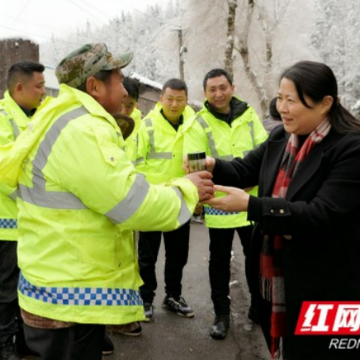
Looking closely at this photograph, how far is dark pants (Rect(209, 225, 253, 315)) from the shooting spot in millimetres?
3812

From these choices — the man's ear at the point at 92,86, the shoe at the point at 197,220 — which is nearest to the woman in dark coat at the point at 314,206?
the man's ear at the point at 92,86

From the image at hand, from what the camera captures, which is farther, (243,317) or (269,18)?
(269,18)

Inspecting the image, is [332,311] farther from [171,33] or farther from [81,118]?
[171,33]

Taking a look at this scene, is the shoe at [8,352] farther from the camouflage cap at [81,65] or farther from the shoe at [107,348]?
the camouflage cap at [81,65]

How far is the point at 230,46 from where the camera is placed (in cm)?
1606

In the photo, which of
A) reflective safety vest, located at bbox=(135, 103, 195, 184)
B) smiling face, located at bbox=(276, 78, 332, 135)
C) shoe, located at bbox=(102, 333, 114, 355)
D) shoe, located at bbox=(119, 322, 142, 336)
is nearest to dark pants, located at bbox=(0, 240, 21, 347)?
shoe, located at bbox=(102, 333, 114, 355)

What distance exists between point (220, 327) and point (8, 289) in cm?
182

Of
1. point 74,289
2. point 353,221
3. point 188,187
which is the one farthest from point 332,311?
point 74,289

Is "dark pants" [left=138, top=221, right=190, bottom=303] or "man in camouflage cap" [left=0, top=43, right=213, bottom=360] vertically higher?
"man in camouflage cap" [left=0, top=43, right=213, bottom=360]

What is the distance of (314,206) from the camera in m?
2.00

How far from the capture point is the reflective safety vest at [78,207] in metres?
1.84

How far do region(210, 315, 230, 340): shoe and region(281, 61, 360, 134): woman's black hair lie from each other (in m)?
2.30

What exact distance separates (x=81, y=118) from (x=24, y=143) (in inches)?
11.8

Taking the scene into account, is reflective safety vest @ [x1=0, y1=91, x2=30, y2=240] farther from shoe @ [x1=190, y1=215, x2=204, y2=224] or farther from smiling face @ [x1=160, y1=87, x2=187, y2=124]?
shoe @ [x1=190, y1=215, x2=204, y2=224]
